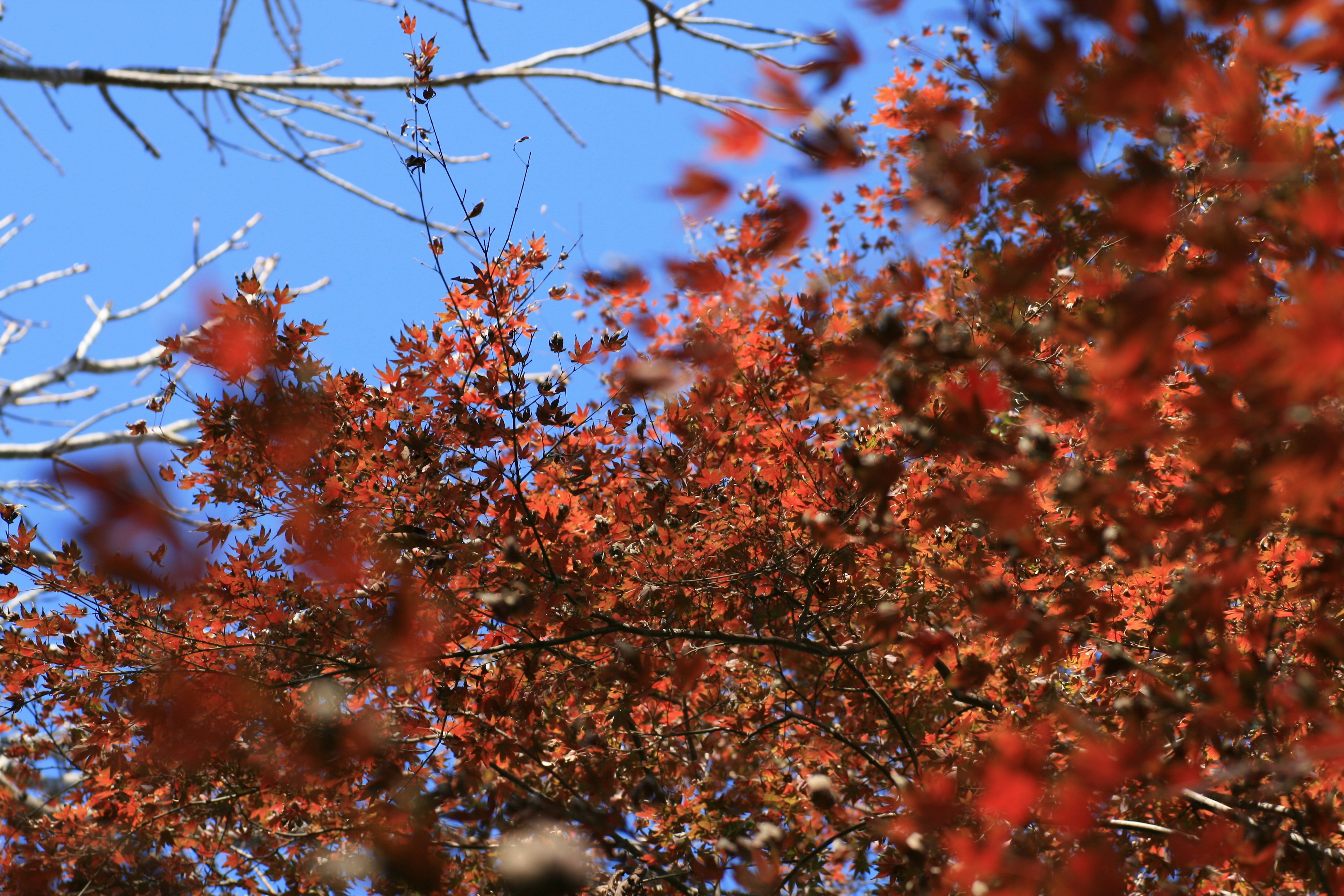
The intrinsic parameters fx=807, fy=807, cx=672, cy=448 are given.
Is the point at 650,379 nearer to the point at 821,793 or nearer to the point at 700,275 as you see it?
the point at 700,275

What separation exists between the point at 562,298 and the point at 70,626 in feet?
10.8

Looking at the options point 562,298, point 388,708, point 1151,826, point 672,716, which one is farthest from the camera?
point 672,716

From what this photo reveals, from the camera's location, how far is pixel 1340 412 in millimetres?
2117

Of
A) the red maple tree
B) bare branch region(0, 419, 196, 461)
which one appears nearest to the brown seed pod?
the red maple tree

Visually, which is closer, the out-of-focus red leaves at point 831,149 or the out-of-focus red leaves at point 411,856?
the out-of-focus red leaves at point 831,149

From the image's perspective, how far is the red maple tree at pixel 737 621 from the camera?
2.87m

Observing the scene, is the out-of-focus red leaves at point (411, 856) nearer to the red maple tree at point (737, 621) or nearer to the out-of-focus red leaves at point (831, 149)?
the red maple tree at point (737, 621)

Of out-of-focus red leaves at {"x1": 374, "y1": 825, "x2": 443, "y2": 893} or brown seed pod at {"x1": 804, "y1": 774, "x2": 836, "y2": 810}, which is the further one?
out-of-focus red leaves at {"x1": 374, "y1": 825, "x2": 443, "y2": 893}

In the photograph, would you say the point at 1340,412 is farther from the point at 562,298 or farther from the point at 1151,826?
the point at 562,298

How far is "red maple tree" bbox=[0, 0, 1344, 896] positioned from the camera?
2867 millimetres

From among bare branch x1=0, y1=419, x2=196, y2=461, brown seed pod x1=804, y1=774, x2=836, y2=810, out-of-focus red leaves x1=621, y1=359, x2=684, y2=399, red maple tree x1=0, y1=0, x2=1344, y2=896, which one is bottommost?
brown seed pod x1=804, y1=774, x2=836, y2=810

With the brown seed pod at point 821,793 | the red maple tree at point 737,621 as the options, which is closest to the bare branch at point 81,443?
the red maple tree at point 737,621

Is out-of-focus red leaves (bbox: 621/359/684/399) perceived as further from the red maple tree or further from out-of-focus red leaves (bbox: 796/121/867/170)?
out-of-focus red leaves (bbox: 796/121/867/170)

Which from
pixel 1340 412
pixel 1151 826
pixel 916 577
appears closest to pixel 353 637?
pixel 916 577
